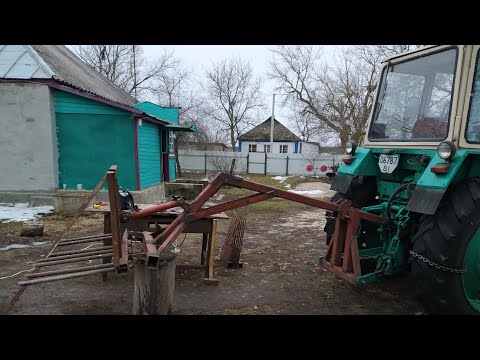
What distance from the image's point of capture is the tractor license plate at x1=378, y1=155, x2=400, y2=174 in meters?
3.75

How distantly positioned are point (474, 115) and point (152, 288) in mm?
3439

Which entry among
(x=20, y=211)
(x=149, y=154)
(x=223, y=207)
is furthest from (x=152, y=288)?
(x=149, y=154)

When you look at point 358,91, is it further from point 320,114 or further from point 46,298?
point 46,298

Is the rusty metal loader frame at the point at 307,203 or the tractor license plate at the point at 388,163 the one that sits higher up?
A: the tractor license plate at the point at 388,163

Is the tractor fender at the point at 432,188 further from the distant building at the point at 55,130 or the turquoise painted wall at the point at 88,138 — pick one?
the turquoise painted wall at the point at 88,138

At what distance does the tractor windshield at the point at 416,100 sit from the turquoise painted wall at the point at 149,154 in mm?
7682

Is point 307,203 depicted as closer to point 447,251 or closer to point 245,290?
point 447,251

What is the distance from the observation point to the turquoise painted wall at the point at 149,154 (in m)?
10.5

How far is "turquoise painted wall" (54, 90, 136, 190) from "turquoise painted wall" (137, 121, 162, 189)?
0.61 m

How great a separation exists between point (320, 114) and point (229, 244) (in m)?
21.5

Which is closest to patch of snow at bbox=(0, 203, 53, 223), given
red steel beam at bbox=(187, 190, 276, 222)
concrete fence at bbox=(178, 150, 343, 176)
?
red steel beam at bbox=(187, 190, 276, 222)

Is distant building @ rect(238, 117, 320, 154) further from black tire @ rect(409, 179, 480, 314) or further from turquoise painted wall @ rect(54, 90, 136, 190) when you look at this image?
black tire @ rect(409, 179, 480, 314)

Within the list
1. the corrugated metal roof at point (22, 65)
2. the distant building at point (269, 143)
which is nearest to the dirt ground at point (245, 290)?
the corrugated metal roof at point (22, 65)

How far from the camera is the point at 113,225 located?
2.75 m
